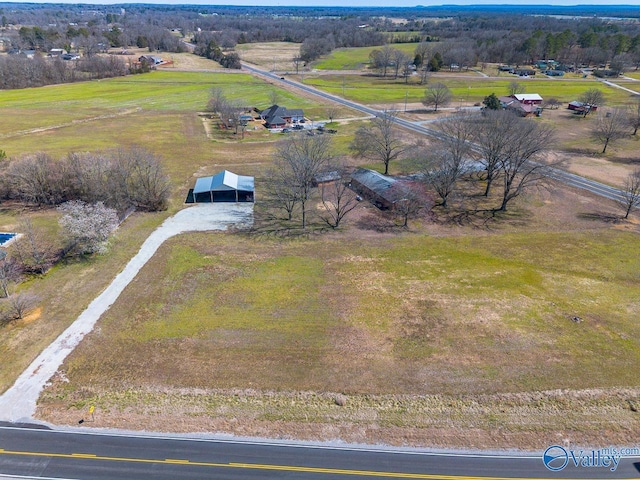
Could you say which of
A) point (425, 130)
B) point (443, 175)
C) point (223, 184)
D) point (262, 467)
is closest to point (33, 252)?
point (223, 184)

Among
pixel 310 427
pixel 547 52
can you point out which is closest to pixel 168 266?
pixel 310 427

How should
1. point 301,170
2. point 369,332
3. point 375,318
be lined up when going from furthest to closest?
point 301,170
point 375,318
point 369,332

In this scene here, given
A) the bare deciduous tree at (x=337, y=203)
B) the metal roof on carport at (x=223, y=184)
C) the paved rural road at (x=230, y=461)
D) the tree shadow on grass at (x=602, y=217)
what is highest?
the metal roof on carport at (x=223, y=184)

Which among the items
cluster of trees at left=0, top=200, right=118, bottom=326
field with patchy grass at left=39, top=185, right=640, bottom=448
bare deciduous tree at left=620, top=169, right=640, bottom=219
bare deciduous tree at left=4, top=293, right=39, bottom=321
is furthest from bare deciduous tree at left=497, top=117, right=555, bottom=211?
bare deciduous tree at left=4, top=293, right=39, bottom=321

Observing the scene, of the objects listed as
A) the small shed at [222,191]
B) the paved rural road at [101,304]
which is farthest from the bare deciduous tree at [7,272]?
the small shed at [222,191]

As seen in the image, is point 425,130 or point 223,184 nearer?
point 223,184

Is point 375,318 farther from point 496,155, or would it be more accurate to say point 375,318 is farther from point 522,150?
point 496,155

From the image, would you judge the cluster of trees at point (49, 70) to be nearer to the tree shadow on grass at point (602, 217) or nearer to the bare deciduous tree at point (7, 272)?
the bare deciduous tree at point (7, 272)
